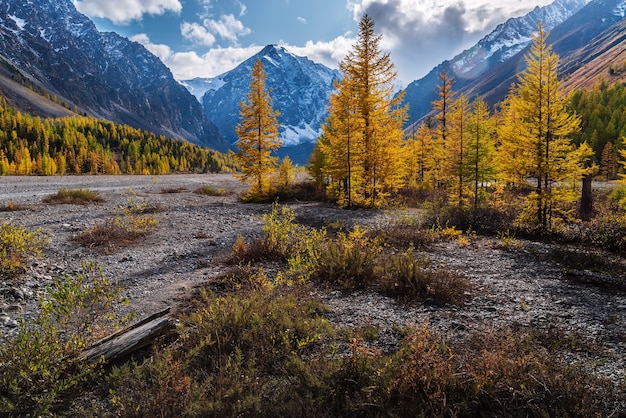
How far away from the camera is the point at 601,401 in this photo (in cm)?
375

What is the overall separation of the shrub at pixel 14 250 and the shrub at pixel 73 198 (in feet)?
36.6

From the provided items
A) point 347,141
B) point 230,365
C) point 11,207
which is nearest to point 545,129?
point 347,141

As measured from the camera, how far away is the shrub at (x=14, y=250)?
789cm

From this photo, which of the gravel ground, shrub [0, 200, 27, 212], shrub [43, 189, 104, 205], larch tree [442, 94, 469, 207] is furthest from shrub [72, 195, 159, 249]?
larch tree [442, 94, 469, 207]

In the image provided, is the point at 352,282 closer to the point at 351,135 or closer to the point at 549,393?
the point at 549,393

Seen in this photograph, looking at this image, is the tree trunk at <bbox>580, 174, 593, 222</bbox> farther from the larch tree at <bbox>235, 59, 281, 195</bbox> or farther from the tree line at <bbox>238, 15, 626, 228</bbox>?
the larch tree at <bbox>235, 59, 281, 195</bbox>

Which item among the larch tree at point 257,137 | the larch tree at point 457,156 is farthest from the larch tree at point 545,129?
the larch tree at point 257,137

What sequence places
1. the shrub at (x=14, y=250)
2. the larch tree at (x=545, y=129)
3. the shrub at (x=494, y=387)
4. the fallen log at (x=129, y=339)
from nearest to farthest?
1. the shrub at (x=494, y=387)
2. the fallen log at (x=129, y=339)
3. the shrub at (x=14, y=250)
4. the larch tree at (x=545, y=129)

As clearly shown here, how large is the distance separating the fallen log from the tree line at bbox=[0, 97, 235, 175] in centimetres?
8189

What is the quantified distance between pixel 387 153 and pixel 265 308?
18393 mm

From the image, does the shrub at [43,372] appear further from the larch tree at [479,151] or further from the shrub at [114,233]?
the larch tree at [479,151]

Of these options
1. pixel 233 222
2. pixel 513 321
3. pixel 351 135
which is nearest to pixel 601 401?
pixel 513 321

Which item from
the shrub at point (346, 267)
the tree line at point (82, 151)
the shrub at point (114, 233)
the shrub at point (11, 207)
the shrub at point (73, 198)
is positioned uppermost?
the tree line at point (82, 151)

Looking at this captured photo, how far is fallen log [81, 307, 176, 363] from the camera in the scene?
16.0ft
